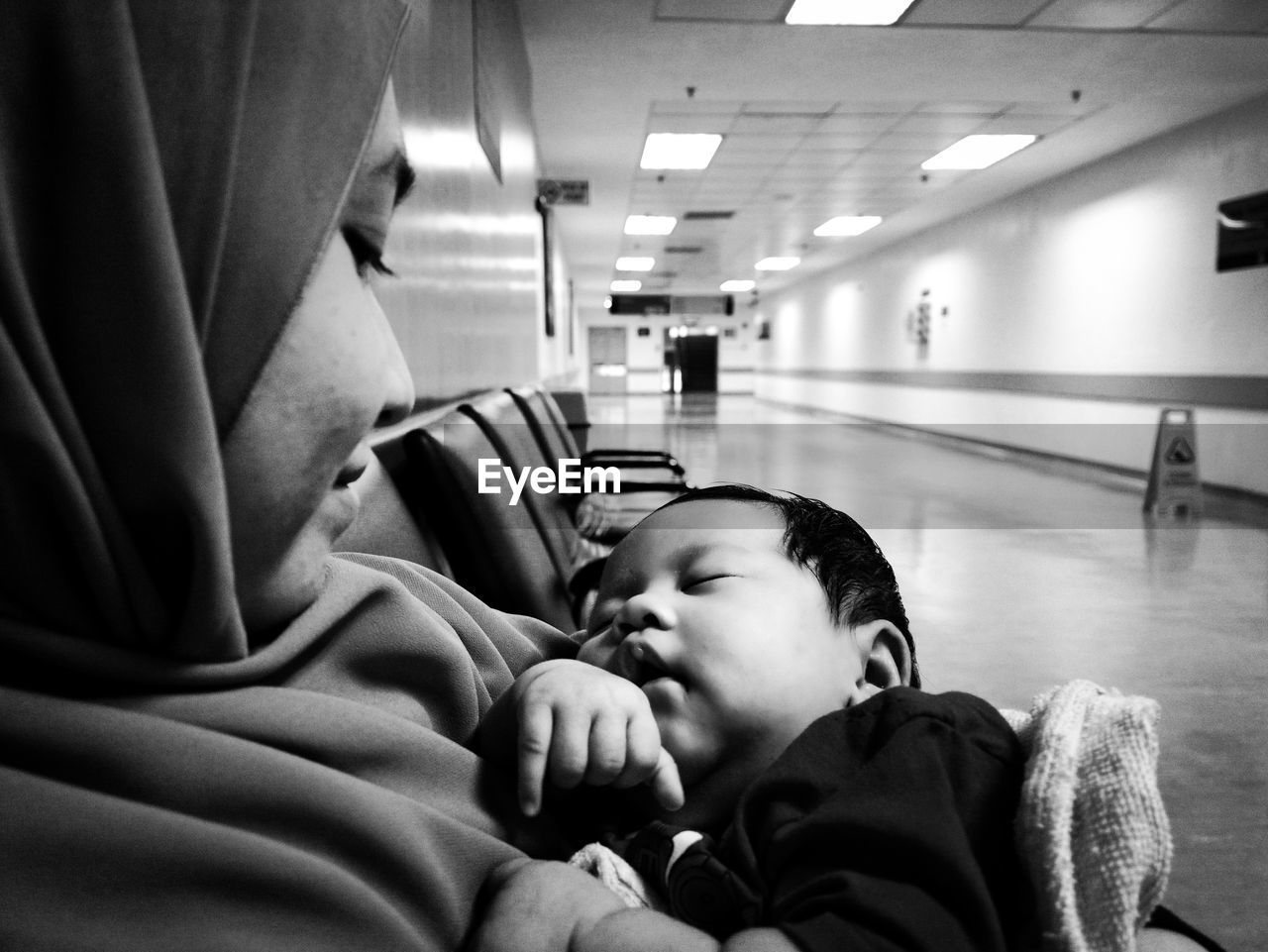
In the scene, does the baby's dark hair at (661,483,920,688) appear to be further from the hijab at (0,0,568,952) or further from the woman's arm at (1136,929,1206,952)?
the hijab at (0,0,568,952)

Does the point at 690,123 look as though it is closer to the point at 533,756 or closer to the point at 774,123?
the point at 774,123

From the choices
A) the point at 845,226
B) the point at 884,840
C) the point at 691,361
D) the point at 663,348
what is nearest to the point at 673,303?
the point at 663,348

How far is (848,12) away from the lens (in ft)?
17.9

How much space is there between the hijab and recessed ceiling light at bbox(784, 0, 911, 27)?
555 centimetres

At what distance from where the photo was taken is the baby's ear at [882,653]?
3.39ft

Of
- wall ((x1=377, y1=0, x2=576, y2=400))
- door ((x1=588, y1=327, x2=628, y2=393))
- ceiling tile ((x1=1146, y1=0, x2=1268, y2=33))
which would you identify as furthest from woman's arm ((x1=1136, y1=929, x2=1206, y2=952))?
door ((x1=588, y1=327, x2=628, y2=393))

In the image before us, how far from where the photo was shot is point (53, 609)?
21.0 inches

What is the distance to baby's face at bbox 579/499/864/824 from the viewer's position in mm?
844

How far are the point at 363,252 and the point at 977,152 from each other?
9.72 meters

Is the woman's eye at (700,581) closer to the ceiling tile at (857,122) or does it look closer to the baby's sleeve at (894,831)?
the baby's sleeve at (894,831)

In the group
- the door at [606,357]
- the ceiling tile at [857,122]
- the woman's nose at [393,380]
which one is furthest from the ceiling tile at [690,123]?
the door at [606,357]

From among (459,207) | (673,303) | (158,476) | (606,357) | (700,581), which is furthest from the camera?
(606,357)

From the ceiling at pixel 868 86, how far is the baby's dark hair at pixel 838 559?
5.14 metres

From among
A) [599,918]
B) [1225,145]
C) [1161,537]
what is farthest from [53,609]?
[1225,145]
